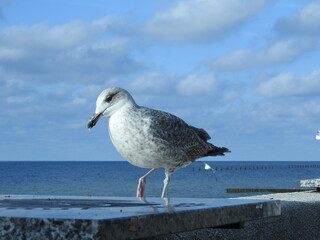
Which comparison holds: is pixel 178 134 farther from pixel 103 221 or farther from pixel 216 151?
pixel 103 221

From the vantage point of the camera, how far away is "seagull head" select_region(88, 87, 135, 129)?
6.05 metres

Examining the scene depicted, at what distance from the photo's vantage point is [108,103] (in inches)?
238

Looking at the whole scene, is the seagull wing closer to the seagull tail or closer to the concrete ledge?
the seagull tail

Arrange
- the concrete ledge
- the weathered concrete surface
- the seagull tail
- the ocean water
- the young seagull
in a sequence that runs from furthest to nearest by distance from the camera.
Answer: the ocean water, the seagull tail, the weathered concrete surface, the young seagull, the concrete ledge

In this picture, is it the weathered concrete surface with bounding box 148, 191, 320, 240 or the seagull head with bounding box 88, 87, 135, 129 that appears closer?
the seagull head with bounding box 88, 87, 135, 129

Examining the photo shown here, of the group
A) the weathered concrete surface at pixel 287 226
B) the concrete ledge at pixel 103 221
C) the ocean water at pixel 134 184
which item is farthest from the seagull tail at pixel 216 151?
the ocean water at pixel 134 184

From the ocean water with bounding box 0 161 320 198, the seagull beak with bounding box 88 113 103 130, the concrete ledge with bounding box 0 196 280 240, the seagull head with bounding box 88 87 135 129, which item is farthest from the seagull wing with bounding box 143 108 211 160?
the ocean water with bounding box 0 161 320 198

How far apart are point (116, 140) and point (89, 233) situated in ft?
9.70

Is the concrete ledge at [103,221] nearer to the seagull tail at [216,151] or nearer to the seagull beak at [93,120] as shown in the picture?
the seagull beak at [93,120]

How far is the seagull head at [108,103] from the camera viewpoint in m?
6.05

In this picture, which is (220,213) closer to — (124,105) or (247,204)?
(247,204)

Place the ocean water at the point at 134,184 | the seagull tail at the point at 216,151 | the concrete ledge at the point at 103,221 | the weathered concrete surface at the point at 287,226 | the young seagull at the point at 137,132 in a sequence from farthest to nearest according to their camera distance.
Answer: the ocean water at the point at 134,184 < the seagull tail at the point at 216,151 < the weathered concrete surface at the point at 287,226 < the young seagull at the point at 137,132 < the concrete ledge at the point at 103,221

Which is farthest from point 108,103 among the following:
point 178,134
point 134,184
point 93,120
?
point 134,184

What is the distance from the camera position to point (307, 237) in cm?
808
